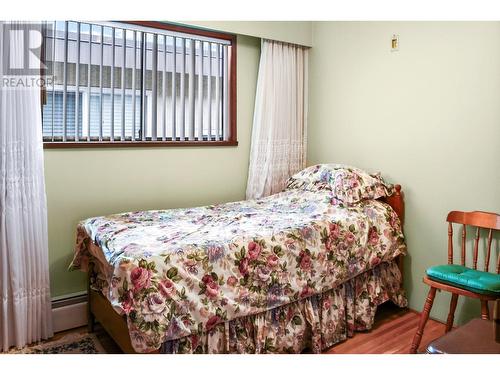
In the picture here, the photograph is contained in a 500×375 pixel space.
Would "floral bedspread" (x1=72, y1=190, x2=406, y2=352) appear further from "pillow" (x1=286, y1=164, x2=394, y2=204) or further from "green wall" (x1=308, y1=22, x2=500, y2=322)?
"green wall" (x1=308, y1=22, x2=500, y2=322)

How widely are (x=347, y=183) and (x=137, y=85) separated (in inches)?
63.6

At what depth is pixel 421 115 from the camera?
2910 mm

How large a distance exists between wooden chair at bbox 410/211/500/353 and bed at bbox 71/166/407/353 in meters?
0.37

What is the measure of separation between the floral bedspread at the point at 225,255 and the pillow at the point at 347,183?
77 mm

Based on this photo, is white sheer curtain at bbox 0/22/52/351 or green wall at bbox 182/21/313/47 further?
green wall at bbox 182/21/313/47

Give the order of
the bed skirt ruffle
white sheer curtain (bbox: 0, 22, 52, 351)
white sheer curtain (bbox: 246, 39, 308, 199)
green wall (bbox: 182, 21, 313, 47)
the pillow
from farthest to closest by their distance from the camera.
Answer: white sheer curtain (bbox: 246, 39, 308, 199) < green wall (bbox: 182, 21, 313, 47) < the pillow < white sheer curtain (bbox: 0, 22, 52, 351) < the bed skirt ruffle

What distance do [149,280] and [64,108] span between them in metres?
1.48

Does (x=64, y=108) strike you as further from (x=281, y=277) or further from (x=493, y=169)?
(x=493, y=169)

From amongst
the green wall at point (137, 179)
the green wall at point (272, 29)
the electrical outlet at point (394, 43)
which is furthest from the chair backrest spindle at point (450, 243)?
the green wall at point (272, 29)

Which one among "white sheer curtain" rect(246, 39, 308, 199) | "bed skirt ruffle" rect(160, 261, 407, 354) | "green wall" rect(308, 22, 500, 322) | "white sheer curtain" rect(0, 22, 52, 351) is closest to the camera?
"bed skirt ruffle" rect(160, 261, 407, 354)

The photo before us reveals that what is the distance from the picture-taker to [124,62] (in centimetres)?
291

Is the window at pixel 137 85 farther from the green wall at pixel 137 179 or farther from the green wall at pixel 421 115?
the green wall at pixel 421 115

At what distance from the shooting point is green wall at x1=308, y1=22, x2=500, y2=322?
103 inches

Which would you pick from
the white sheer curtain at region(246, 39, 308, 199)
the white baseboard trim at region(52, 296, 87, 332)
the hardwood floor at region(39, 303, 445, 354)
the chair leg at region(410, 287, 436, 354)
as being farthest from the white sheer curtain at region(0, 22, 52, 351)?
the chair leg at region(410, 287, 436, 354)
